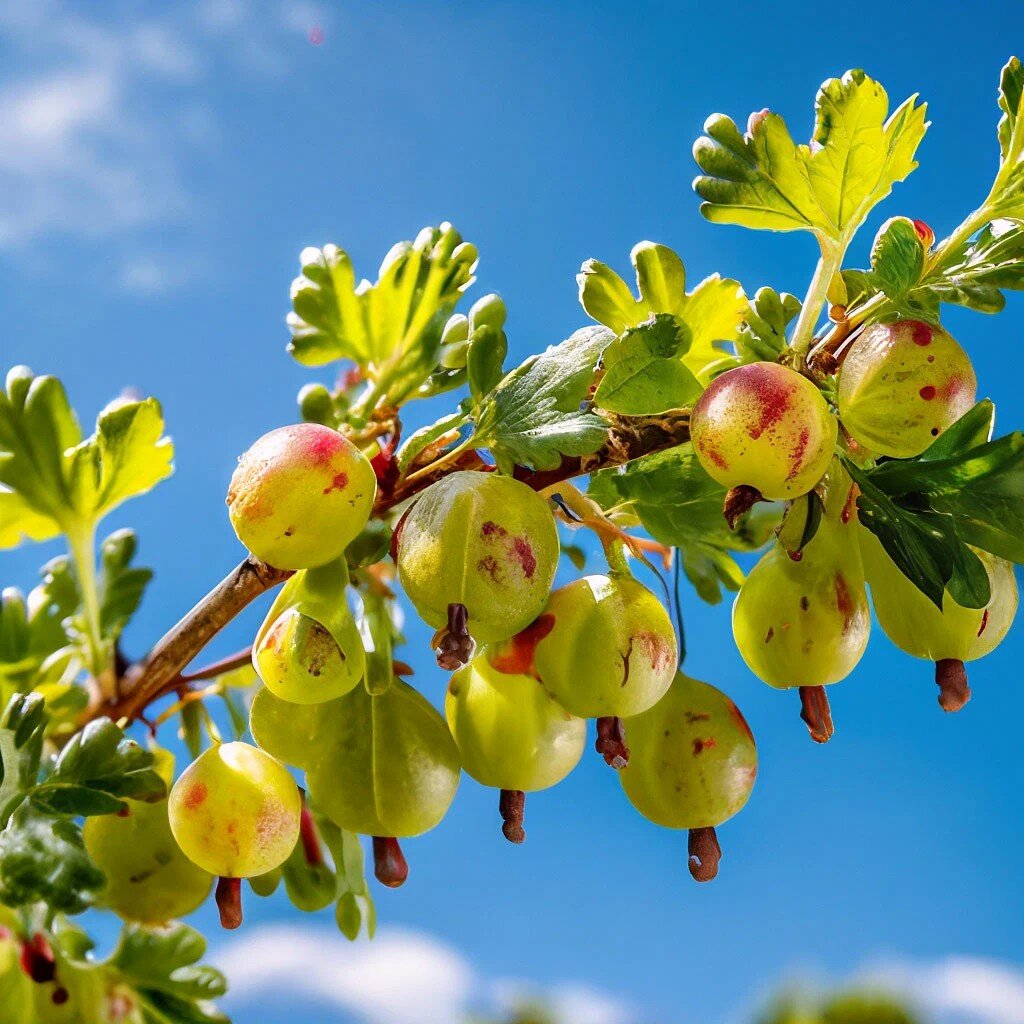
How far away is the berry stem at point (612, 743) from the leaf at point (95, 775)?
0.72 ft

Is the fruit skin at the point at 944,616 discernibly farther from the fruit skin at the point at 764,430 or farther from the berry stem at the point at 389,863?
the berry stem at the point at 389,863

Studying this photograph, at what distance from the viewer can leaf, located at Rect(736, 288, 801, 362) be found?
0.49m

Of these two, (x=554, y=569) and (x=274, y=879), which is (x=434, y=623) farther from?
(x=274, y=879)

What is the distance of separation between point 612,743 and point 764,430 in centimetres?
15

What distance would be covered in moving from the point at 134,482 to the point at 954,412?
47 cm

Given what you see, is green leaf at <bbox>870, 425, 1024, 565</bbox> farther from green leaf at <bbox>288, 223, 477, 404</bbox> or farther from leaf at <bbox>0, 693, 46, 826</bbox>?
leaf at <bbox>0, 693, 46, 826</bbox>

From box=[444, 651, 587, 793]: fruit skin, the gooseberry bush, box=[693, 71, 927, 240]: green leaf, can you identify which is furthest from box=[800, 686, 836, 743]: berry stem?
box=[693, 71, 927, 240]: green leaf

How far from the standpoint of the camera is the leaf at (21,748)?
55 centimetres

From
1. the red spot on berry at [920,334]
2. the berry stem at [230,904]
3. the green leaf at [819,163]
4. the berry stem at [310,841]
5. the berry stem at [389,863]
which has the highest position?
the green leaf at [819,163]

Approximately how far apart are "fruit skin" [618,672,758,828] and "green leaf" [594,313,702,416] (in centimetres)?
15

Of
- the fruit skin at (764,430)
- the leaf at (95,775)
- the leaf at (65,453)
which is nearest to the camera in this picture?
the fruit skin at (764,430)

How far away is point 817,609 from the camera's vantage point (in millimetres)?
508

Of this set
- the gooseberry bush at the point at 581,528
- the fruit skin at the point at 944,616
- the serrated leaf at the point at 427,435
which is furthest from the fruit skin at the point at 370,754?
the fruit skin at the point at 944,616

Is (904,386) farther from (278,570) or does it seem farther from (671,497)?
(278,570)
